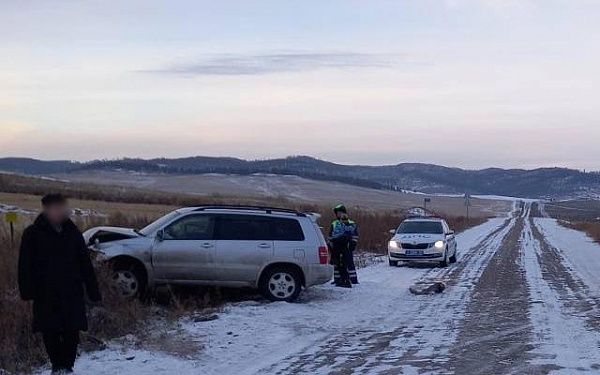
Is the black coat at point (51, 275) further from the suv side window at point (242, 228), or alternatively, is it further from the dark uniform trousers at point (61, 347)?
the suv side window at point (242, 228)

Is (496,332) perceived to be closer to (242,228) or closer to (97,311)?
(242,228)

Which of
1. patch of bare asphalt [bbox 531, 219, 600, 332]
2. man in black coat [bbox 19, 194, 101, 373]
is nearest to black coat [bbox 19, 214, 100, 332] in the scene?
man in black coat [bbox 19, 194, 101, 373]

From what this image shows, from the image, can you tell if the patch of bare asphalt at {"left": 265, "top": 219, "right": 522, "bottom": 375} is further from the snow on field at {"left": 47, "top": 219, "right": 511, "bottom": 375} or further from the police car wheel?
the police car wheel

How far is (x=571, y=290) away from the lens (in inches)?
785

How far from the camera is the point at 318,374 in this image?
1005 cm

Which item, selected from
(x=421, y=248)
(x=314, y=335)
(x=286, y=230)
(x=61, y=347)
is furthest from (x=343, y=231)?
(x=61, y=347)

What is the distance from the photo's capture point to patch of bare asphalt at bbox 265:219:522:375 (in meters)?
10.4

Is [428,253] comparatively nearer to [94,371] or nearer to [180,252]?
[180,252]

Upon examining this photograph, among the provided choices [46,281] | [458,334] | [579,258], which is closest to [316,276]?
[458,334]

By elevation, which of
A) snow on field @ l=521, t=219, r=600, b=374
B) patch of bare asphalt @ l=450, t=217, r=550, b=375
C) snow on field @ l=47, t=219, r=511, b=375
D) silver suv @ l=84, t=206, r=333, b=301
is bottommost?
snow on field @ l=47, t=219, r=511, b=375

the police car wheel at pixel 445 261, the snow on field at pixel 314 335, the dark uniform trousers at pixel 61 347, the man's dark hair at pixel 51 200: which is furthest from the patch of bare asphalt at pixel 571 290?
the man's dark hair at pixel 51 200

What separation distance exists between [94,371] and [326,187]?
135 meters

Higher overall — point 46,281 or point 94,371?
point 46,281

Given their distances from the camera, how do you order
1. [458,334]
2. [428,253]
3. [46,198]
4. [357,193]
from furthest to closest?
1. [357,193]
2. [428,253]
3. [458,334]
4. [46,198]
